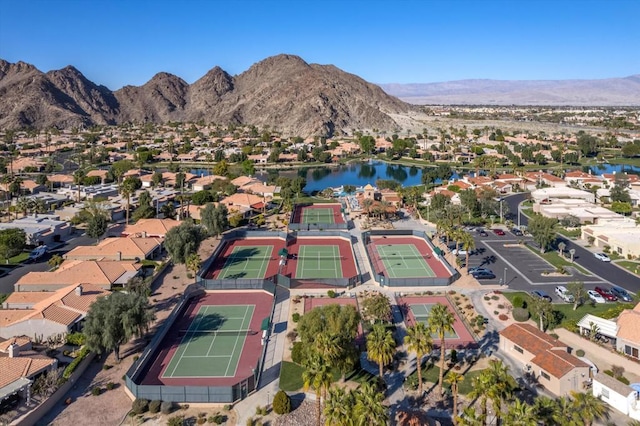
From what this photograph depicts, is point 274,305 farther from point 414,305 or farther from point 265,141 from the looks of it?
point 265,141

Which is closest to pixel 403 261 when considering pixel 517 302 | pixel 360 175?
pixel 517 302

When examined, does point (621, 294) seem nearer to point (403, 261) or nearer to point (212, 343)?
point (403, 261)

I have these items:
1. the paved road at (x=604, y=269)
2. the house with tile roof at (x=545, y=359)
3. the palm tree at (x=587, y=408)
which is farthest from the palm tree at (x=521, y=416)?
the paved road at (x=604, y=269)

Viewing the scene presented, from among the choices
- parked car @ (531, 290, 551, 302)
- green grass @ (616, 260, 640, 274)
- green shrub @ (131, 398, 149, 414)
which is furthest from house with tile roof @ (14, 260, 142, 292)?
green grass @ (616, 260, 640, 274)

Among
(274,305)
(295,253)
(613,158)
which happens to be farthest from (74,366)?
(613,158)

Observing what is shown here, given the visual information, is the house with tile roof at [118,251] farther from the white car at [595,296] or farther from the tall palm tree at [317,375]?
the white car at [595,296]

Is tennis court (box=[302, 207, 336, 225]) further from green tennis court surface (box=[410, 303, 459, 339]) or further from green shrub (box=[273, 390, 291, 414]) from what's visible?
green shrub (box=[273, 390, 291, 414])
